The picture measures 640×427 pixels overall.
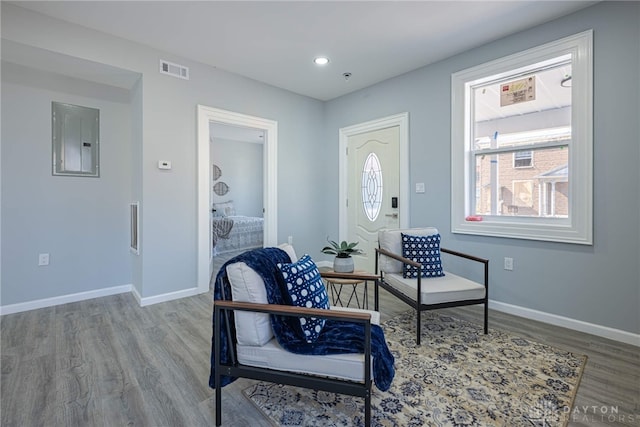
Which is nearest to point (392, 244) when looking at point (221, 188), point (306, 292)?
point (306, 292)

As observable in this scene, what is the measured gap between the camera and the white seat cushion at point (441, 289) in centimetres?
234

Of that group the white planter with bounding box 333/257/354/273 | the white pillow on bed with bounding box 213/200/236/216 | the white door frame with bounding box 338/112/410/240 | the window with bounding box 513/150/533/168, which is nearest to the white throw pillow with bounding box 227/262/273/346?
the white planter with bounding box 333/257/354/273

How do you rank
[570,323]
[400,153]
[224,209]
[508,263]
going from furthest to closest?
[224,209] < [400,153] < [508,263] < [570,323]

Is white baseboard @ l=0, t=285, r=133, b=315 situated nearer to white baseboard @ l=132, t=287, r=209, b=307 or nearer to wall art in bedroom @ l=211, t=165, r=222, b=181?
white baseboard @ l=132, t=287, r=209, b=307

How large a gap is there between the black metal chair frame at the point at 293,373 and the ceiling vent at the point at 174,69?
9.54 feet

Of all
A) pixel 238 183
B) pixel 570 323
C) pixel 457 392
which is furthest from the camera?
pixel 238 183

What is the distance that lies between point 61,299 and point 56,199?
107 cm

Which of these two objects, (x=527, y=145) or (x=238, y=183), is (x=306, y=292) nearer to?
(x=527, y=145)

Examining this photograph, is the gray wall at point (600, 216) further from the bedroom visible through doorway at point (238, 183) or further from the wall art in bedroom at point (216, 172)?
the wall art in bedroom at point (216, 172)

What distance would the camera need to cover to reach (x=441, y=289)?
2.40 metres

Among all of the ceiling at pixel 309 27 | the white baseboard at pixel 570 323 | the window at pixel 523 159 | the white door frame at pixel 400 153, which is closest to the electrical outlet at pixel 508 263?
the white baseboard at pixel 570 323

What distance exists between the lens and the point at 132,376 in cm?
195

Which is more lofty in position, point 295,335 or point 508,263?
point 508,263


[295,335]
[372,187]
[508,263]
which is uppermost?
[372,187]
